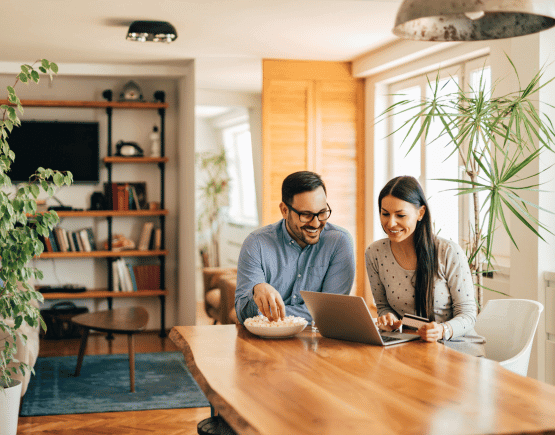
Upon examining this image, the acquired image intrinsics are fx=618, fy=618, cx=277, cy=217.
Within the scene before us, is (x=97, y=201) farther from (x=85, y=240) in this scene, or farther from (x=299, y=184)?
(x=299, y=184)

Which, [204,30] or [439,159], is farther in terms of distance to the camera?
[439,159]

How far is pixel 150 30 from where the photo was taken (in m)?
4.18

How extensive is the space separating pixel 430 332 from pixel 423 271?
358 millimetres

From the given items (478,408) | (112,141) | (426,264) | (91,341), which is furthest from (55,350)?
(478,408)

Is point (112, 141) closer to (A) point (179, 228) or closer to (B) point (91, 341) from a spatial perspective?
(A) point (179, 228)

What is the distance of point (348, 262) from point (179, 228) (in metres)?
4.13

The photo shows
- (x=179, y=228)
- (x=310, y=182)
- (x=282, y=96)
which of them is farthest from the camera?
(x=179, y=228)

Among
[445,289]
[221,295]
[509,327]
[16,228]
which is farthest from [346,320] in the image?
[221,295]

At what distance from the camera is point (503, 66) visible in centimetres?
376

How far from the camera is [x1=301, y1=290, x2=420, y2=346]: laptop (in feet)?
6.33

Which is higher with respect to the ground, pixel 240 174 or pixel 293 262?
pixel 240 174

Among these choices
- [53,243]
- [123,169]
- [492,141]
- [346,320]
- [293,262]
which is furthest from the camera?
[123,169]

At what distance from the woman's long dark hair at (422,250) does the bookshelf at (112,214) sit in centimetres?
390

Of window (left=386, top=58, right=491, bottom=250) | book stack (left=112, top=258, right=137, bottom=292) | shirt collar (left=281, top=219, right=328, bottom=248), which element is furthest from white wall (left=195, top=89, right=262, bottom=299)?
shirt collar (left=281, top=219, right=328, bottom=248)
